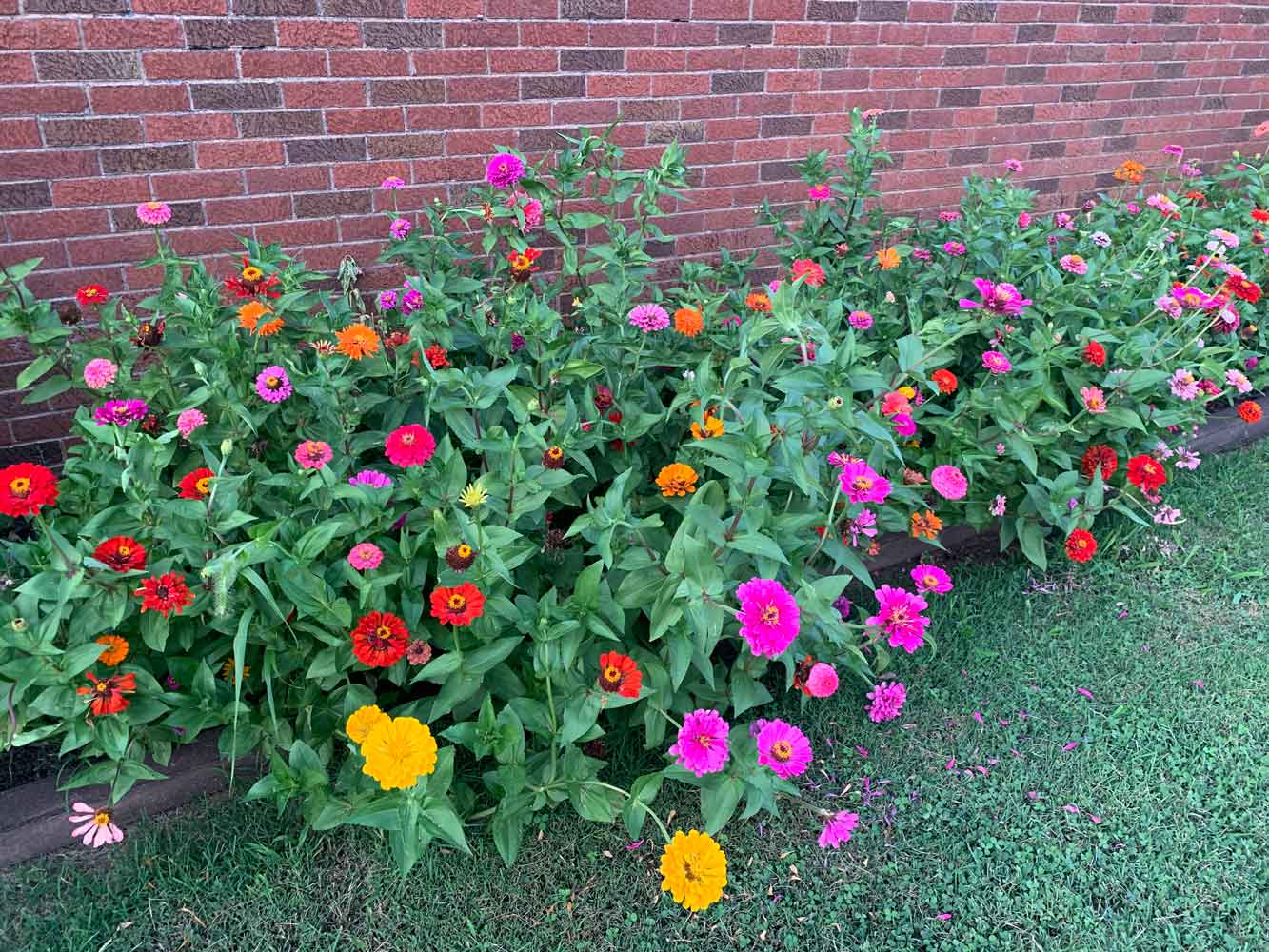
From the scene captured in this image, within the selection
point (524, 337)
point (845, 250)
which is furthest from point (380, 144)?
point (845, 250)

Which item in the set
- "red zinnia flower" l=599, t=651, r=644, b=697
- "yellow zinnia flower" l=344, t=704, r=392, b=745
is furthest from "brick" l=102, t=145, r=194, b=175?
"red zinnia flower" l=599, t=651, r=644, b=697

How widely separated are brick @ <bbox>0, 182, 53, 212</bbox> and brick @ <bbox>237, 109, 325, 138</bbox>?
1.77 ft

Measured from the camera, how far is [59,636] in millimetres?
1725

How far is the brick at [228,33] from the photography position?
2.42 meters

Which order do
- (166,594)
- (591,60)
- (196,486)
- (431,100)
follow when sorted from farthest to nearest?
(591,60)
(431,100)
(196,486)
(166,594)

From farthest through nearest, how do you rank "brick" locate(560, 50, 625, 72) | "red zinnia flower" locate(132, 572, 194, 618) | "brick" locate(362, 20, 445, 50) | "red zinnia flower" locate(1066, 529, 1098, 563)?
1. "brick" locate(560, 50, 625, 72)
2. "brick" locate(362, 20, 445, 50)
3. "red zinnia flower" locate(1066, 529, 1098, 563)
4. "red zinnia flower" locate(132, 572, 194, 618)

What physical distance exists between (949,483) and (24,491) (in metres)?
1.97

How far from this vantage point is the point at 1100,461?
2676 mm

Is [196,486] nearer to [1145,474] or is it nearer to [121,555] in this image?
[121,555]

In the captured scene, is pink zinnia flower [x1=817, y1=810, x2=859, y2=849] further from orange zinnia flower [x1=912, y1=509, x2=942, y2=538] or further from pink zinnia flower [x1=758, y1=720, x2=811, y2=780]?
orange zinnia flower [x1=912, y1=509, x2=942, y2=538]

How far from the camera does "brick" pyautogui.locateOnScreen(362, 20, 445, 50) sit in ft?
8.63

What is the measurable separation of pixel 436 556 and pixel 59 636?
0.73m

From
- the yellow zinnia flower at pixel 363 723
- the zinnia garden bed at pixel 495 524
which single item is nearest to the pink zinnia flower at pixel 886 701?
the zinnia garden bed at pixel 495 524

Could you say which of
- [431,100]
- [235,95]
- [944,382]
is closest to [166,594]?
[235,95]
